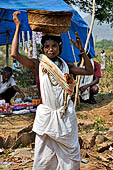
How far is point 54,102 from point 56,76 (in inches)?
8.7

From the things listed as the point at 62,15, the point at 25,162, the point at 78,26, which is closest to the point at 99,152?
the point at 25,162

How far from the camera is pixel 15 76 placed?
10.2 metres

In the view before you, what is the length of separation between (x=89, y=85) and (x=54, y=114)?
4707 mm

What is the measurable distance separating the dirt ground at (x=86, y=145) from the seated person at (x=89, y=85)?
110cm

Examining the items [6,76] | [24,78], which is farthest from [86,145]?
[24,78]

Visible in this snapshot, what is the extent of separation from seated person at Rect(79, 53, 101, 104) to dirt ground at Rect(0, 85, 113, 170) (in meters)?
1.10

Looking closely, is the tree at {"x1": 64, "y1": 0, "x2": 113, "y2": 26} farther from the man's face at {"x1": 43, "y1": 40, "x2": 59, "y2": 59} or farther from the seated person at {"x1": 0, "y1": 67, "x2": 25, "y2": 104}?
the man's face at {"x1": 43, "y1": 40, "x2": 59, "y2": 59}

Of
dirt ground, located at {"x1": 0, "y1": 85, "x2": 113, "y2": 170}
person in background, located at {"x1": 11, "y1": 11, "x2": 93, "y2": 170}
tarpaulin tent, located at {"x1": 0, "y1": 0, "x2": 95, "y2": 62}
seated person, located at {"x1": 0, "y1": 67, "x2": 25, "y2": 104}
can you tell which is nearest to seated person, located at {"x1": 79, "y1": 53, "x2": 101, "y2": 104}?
tarpaulin tent, located at {"x1": 0, "y1": 0, "x2": 95, "y2": 62}

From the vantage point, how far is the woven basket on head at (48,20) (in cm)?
239

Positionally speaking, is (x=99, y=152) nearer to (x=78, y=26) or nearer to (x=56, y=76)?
(x=56, y=76)

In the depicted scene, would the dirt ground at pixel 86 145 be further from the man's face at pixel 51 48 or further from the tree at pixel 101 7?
the tree at pixel 101 7

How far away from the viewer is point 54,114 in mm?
2477

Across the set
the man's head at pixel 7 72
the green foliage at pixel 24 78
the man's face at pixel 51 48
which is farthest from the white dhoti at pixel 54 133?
the green foliage at pixel 24 78

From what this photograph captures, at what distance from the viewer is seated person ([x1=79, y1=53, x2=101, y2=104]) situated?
7.14m
